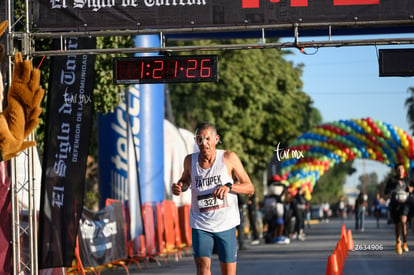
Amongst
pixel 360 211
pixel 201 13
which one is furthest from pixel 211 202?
pixel 360 211

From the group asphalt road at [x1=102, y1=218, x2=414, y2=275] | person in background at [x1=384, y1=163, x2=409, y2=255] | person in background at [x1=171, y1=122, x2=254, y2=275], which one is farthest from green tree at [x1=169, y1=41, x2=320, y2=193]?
person in background at [x1=171, y1=122, x2=254, y2=275]

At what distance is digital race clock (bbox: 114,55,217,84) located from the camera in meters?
13.2

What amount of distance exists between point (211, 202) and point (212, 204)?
0.08 ft

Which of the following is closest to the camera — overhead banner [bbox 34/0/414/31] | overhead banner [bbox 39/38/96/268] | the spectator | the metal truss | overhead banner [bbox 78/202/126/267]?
the metal truss

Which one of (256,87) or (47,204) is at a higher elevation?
(256,87)

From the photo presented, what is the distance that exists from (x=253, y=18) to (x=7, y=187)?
13.8ft

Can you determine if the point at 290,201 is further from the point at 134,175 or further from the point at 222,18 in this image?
the point at 222,18

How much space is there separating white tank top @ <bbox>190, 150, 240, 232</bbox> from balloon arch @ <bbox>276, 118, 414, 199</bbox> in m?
18.6

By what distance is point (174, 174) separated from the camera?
27.3 meters

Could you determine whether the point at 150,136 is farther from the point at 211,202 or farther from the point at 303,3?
the point at 211,202

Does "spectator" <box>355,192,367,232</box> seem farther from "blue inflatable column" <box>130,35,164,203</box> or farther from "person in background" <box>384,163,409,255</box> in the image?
"person in background" <box>384,163,409,255</box>

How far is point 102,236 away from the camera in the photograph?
54.2 ft

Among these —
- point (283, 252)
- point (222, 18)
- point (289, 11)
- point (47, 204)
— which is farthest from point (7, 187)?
point (283, 252)

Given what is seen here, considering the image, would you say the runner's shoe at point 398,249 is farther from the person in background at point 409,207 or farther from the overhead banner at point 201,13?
the overhead banner at point 201,13
